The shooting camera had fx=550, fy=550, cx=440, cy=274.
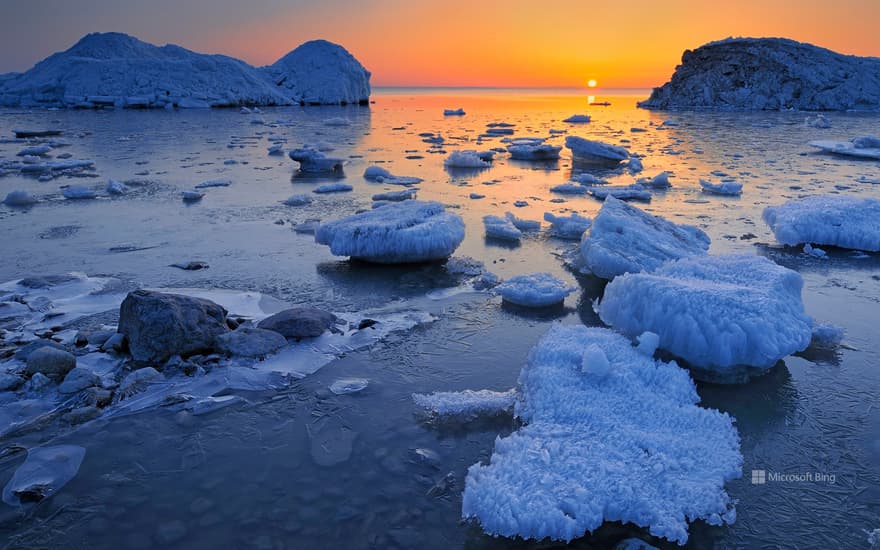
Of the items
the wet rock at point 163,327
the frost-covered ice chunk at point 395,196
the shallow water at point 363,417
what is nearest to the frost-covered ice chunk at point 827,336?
the shallow water at point 363,417

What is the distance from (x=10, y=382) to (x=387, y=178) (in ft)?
25.6

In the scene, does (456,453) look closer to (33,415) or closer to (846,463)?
(846,463)

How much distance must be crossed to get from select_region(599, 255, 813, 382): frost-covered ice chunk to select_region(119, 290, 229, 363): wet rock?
278 cm

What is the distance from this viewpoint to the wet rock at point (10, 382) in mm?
3086

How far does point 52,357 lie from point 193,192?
19.4 ft

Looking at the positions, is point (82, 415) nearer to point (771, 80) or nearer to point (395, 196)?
point (395, 196)

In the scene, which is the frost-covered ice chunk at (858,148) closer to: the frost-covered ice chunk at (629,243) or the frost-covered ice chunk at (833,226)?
the frost-covered ice chunk at (833,226)

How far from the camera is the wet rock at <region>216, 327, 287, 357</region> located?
141 inches

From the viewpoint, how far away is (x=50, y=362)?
3.21 meters

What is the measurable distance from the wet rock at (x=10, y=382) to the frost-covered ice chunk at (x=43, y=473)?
68cm

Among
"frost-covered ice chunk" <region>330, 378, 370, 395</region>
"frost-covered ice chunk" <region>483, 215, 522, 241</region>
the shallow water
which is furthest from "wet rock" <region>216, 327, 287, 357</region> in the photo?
"frost-covered ice chunk" <region>483, 215, 522, 241</region>

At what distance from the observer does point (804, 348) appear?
346 centimetres

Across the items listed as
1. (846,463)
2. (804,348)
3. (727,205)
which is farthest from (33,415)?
(727,205)

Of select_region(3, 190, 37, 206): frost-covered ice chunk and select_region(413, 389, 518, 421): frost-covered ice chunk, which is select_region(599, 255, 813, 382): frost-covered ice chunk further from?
select_region(3, 190, 37, 206): frost-covered ice chunk
